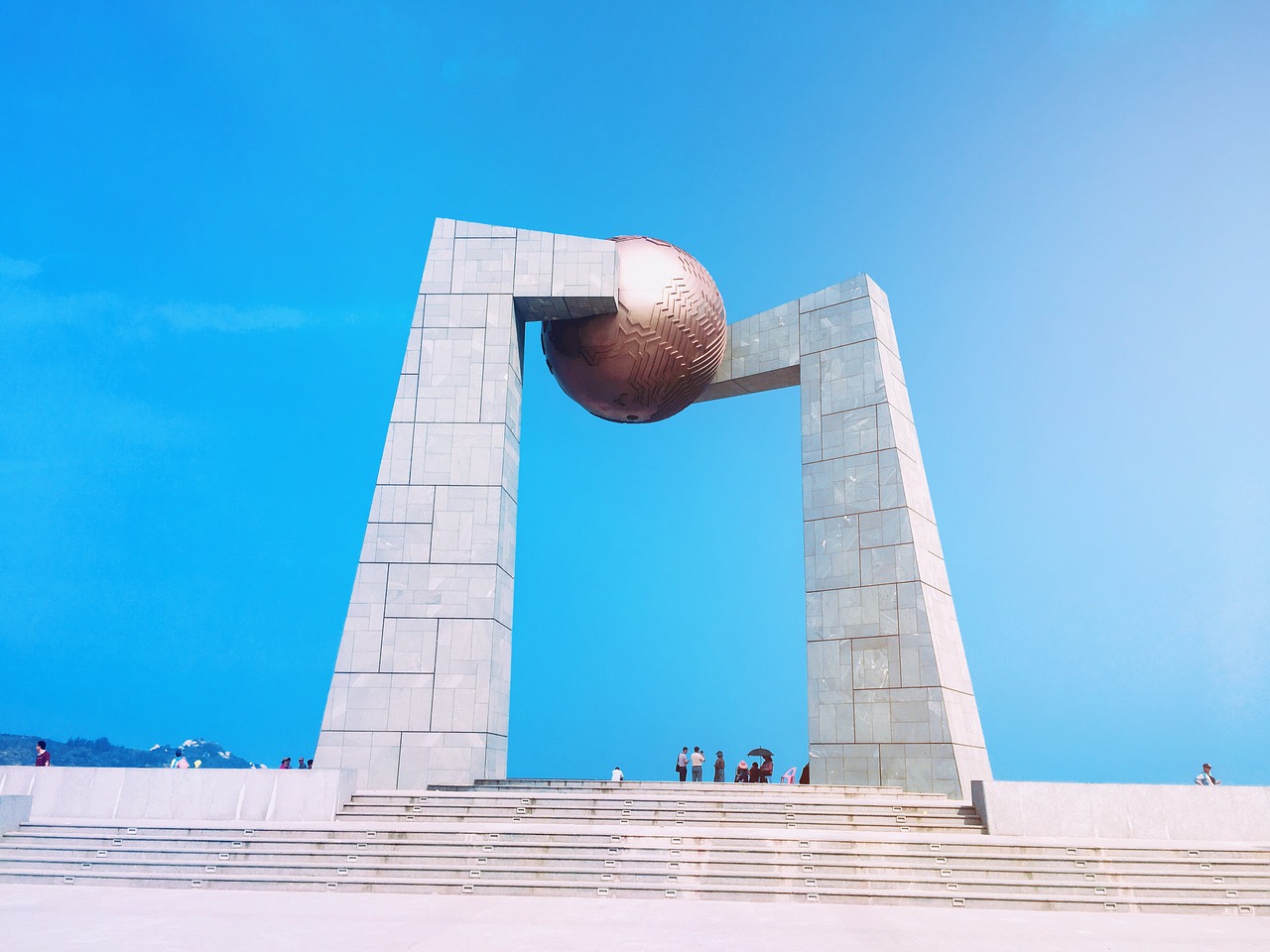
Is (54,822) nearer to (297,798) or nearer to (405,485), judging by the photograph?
(297,798)

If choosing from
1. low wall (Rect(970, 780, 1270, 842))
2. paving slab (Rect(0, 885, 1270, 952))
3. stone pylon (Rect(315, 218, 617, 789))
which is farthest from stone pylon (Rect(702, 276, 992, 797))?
paving slab (Rect(0, 885, 1270, 952))

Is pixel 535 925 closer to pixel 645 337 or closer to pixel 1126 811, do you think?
pixel 1126 811

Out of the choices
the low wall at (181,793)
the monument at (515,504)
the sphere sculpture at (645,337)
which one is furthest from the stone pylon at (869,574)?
the low wall at (181,793)

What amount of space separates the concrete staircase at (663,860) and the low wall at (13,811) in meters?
0.25

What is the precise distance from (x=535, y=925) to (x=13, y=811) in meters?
8.62

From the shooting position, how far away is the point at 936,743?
16.9 meters

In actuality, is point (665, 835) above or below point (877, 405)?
below

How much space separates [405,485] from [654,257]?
626cm

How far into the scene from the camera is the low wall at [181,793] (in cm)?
1341

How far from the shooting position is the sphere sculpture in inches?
723

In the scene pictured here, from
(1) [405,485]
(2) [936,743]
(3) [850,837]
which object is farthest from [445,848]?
(2) [936,743]

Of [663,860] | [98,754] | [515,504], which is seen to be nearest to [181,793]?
[663,860]

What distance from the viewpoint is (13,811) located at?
1311 centimetres

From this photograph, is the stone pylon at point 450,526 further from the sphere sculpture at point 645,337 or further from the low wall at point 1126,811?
the low wall at point 1126,811
